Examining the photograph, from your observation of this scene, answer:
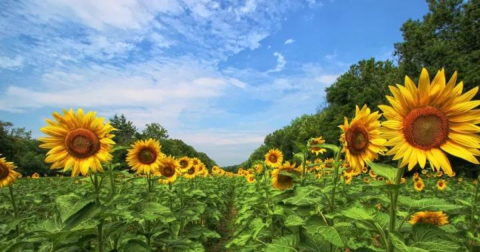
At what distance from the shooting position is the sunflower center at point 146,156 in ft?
14.4

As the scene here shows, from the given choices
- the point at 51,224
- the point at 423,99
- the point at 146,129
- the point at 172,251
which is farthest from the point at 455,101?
the point at 146,129

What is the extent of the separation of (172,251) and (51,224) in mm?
1857

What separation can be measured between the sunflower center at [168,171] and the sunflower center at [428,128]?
4.44 metres

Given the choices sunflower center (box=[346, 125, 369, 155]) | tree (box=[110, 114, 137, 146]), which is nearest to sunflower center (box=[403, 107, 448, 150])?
sunflower center (box=[346, 125, 369, 155])

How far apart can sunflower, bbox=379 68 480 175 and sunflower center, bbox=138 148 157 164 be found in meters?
3.32

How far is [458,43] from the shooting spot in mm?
25094

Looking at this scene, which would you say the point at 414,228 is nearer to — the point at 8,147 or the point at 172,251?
the point at 172,251

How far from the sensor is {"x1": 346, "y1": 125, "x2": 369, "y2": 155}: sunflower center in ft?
8.82

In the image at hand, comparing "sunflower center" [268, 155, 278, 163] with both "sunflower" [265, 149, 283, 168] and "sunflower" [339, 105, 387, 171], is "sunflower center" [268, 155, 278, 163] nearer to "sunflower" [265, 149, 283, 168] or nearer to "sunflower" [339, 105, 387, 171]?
"sunflower" [265, 149, 283, 168]

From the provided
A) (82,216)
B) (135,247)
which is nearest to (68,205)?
(82,216)

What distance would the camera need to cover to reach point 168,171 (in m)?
5.65

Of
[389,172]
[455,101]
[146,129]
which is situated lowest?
[389,172]

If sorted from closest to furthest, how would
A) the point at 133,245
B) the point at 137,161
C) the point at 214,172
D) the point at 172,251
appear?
1. the point at 133,245
2. the point at 172,251
3. the point at 137,161
4. the point at 214,172

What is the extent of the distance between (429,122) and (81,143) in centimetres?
282
